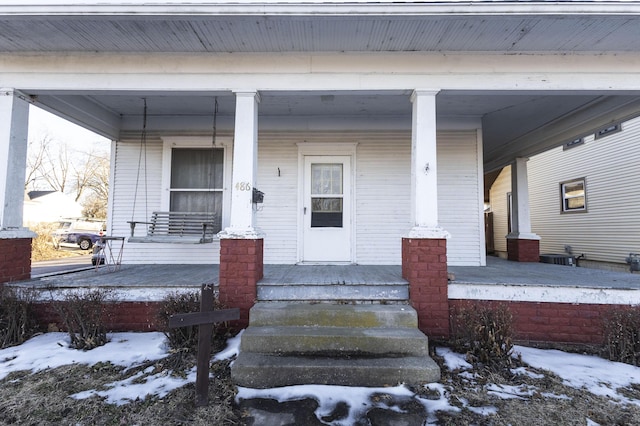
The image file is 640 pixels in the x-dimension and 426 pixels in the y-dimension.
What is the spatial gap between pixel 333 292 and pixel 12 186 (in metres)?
4.10

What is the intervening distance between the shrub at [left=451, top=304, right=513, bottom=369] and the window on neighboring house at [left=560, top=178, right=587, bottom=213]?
890 centimetres

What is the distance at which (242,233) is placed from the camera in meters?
3.70

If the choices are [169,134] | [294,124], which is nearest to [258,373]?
[294,124]

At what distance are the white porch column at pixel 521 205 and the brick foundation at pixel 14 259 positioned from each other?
28.5 feet

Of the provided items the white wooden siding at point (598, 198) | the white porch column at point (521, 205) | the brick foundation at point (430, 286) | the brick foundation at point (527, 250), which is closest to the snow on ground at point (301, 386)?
the brick foundation at point (430, 286)

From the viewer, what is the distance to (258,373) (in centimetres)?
273

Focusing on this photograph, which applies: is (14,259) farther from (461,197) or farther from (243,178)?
(461,197)

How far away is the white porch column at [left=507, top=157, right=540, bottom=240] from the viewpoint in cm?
717

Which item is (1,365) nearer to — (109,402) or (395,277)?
(109,402)

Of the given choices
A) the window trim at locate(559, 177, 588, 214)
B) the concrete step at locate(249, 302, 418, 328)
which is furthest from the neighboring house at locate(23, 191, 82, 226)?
the window trim at locate(559, 177, 588, 214)

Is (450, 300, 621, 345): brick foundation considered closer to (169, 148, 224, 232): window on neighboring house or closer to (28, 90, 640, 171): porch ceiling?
(28, 90, 640, 171): porch ceiling

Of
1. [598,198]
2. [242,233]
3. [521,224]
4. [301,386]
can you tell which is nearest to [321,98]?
[242,233]

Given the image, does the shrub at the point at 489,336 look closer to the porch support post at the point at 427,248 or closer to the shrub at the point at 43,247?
the porch support post at the point at 427,248

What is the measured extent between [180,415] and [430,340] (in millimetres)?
Result: 2572
